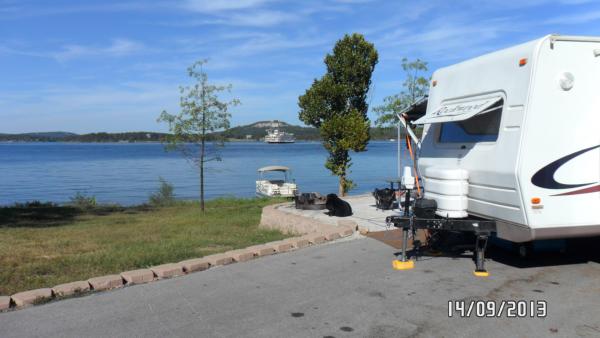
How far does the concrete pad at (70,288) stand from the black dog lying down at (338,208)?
622 cm

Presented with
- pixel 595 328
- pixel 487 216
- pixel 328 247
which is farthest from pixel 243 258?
pixel 595 328

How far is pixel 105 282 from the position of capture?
18.1 ft

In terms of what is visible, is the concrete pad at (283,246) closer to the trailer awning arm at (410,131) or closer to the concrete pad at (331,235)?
the concrete pad at (331,235)

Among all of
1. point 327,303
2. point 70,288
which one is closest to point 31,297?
point 70,288

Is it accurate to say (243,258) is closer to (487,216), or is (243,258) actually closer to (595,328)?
(487,216)

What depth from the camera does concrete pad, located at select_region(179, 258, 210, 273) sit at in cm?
622

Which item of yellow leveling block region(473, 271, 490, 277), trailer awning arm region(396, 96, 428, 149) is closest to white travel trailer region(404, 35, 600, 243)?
yellow leveling block region(473, 271, 490, 277)

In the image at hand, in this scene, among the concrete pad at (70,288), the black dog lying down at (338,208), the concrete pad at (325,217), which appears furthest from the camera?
the black dog lying down at (338,208)

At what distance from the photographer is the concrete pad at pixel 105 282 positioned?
5492 mm

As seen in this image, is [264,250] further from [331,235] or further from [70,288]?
[70,288]

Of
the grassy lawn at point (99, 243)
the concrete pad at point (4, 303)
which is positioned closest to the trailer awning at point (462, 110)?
the grassy lawn at point (99, 243)

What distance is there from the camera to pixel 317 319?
458cm

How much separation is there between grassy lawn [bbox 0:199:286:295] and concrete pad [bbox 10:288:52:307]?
0.49 meters

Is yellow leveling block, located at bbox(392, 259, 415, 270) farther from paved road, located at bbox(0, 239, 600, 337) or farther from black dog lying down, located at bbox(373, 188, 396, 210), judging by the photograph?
black dog lying down, located at bbox(373, 188, 396, 210)
